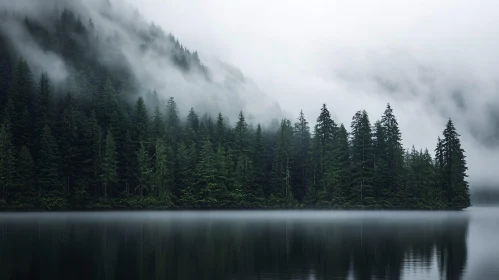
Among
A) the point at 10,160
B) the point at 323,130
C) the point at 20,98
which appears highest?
the point at 20,98

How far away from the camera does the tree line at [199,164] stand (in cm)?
10725

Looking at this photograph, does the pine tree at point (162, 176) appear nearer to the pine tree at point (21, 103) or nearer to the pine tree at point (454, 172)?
the pine tree at point (21, 103)

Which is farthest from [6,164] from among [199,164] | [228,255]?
[228,255]

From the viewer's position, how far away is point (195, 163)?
11844cm

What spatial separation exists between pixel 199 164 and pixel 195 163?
155cm

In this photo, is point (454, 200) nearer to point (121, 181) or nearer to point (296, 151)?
point (296, 151)

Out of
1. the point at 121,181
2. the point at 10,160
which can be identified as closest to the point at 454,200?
the point at 121,181

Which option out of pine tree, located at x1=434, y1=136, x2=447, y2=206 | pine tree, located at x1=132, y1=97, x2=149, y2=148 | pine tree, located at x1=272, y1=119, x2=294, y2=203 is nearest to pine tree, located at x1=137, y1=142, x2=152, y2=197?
pine tree, located at x1=132, y1=97, x2=149, y2=148

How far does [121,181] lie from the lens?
380ft

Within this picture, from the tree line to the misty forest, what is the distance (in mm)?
248

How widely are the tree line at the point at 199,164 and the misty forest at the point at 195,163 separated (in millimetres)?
248

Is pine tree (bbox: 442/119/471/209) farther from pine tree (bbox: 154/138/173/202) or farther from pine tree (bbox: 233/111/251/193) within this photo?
pine tree (bbox: 154/138/173/202)

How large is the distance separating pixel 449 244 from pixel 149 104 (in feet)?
439

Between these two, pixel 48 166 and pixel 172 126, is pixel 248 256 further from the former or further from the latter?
pixel 172 126
